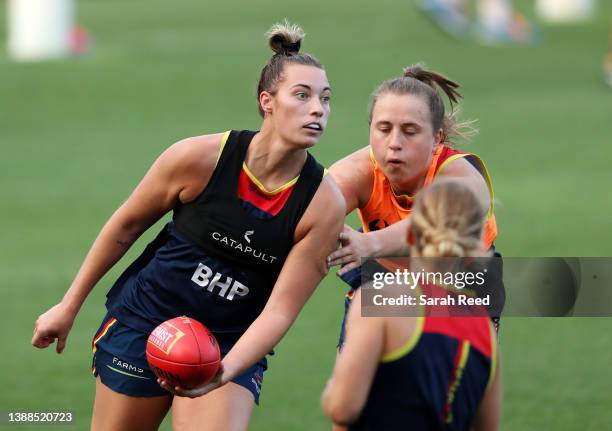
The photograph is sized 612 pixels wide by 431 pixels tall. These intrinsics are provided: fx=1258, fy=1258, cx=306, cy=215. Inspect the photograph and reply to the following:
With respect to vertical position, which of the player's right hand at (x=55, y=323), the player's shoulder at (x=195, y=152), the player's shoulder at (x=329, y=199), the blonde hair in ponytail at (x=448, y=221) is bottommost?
the player's right hand at (x=55, y=323)

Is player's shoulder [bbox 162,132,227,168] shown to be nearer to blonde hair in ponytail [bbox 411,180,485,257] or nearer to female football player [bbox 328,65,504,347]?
female football player [bbox 328,65,504,347]

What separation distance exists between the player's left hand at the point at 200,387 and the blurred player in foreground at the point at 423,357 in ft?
3.44

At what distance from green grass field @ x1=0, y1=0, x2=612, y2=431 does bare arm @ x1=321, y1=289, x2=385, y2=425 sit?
4.04m

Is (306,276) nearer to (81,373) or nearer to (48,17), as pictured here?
(81,373)

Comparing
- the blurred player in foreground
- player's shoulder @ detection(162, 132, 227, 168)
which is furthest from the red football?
the blurred player in foreground

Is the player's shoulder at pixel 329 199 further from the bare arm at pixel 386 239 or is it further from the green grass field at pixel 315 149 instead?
the green grass field at pixel 315 149

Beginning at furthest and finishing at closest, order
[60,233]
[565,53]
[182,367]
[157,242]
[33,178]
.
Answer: [565,53]
[33,178]
[60,233]
[157,242]
[182,367]

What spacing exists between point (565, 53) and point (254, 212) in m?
24.8

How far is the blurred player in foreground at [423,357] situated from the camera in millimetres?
3783

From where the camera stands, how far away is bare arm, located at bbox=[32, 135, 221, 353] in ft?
16.9

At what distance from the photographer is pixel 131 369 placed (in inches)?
212

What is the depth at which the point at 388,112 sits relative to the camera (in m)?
5.38

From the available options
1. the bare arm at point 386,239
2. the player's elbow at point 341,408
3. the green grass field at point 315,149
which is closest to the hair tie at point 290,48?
the bare arm at point 386,239

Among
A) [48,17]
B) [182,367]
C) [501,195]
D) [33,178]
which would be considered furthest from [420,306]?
[48,17]
